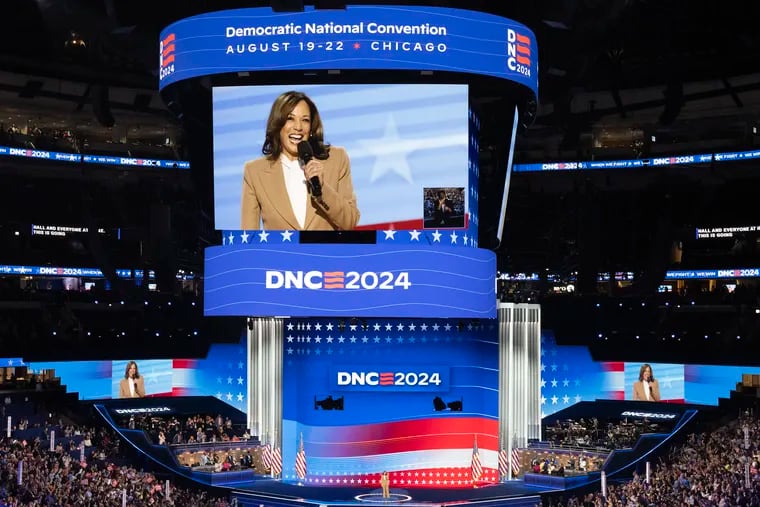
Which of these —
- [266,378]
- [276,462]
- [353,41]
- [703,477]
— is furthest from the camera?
[266,378]

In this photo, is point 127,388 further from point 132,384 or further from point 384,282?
point 384,282

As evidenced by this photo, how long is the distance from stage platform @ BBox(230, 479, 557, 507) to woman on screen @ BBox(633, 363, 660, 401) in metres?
6.75

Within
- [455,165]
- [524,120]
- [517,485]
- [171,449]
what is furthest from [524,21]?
[171,449]

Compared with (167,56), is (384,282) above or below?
below

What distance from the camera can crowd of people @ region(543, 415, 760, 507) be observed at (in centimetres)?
2677

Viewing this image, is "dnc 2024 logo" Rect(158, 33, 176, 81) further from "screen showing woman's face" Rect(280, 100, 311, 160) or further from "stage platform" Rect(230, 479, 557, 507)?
"stage platform" Rect(230, 479, 557, 507)

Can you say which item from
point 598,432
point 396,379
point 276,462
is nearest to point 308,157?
point 396,379

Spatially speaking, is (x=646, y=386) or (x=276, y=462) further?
(x=646, y=386)

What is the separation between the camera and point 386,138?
102 ft

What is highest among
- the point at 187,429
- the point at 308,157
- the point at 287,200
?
the point at 308,157

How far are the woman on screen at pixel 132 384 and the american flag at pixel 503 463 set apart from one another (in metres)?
14.0

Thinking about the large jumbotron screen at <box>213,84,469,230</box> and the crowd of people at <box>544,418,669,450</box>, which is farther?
the crowd of people at <box>544,418,669,450</box>

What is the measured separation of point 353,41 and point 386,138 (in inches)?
111

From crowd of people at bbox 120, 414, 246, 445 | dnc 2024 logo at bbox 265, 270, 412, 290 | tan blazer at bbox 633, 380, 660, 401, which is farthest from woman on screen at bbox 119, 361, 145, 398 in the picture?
tan blazer at bbox 633, 380, 660, 401
